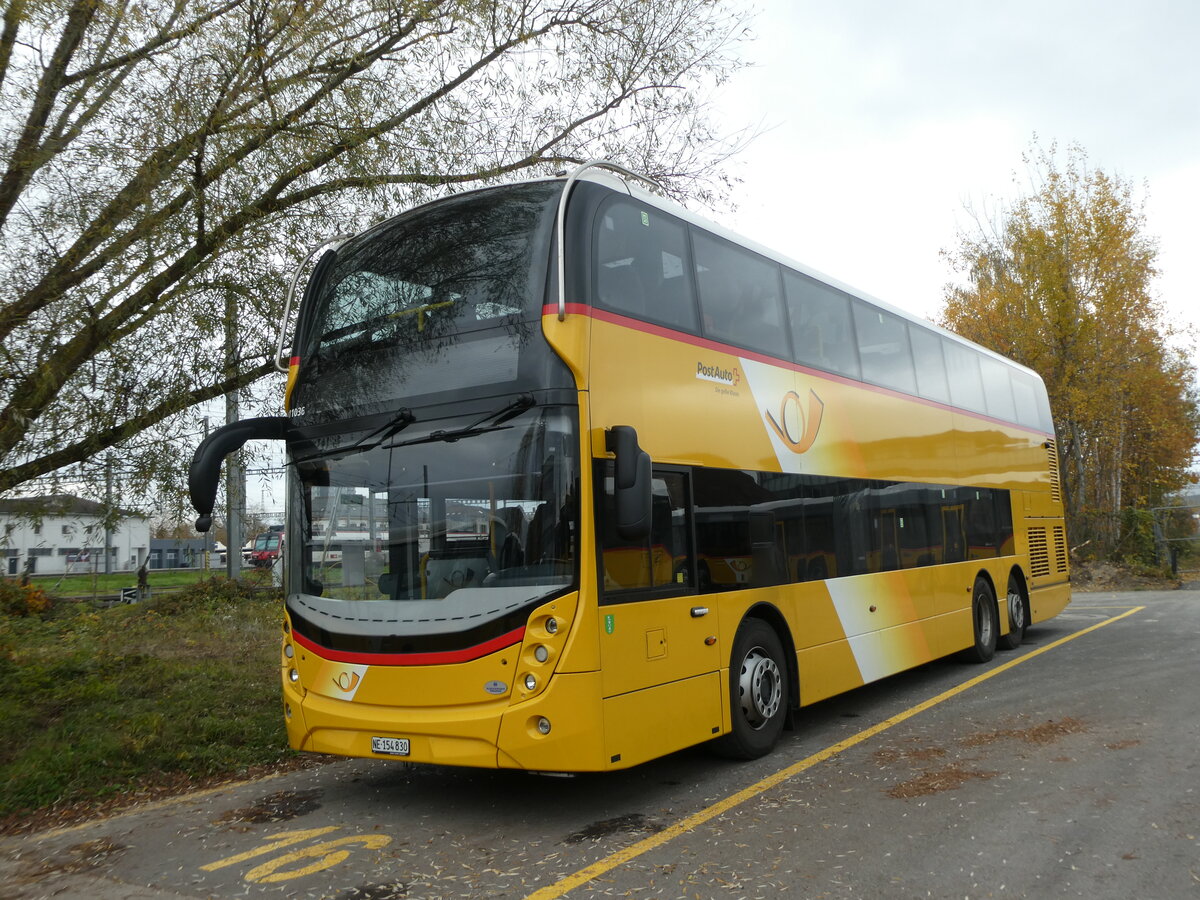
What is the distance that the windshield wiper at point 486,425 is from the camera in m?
5.83

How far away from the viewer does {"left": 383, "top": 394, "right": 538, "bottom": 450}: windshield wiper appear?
583cm

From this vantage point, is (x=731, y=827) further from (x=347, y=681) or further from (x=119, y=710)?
A: (x=119, y=710)

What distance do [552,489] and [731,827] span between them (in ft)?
7.29

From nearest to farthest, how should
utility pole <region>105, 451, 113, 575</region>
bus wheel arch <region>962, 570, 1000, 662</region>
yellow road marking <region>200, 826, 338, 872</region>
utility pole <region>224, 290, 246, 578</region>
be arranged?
yellow road marking <region>200, 826, 338, 872</region>
utility pole <region>105, 451, 113, 575</region>
utility pole <region>224, 290, 246, 578</region>
bus wheel arch <region>962, 570, 1000, 662</region>

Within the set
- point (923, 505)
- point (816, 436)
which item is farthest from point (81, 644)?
point (923, 505)

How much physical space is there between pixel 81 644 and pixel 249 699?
2.42m

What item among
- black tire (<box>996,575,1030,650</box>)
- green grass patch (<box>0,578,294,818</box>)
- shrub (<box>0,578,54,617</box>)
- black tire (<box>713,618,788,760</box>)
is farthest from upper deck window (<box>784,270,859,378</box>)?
shrub (<box>0,578,54,617</box>)

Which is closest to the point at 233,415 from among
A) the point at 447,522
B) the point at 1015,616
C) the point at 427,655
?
the point at 447,522

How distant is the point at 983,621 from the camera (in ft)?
40.4

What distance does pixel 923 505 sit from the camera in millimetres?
10688

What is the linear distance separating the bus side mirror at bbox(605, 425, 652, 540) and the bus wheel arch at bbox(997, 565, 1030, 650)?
9375 millimetres

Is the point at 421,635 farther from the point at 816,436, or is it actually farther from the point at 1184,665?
the point at 1184,665

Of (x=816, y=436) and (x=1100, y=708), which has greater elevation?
(x=816, y=436)

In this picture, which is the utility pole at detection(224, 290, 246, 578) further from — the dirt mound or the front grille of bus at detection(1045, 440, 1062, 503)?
the dirt mound
